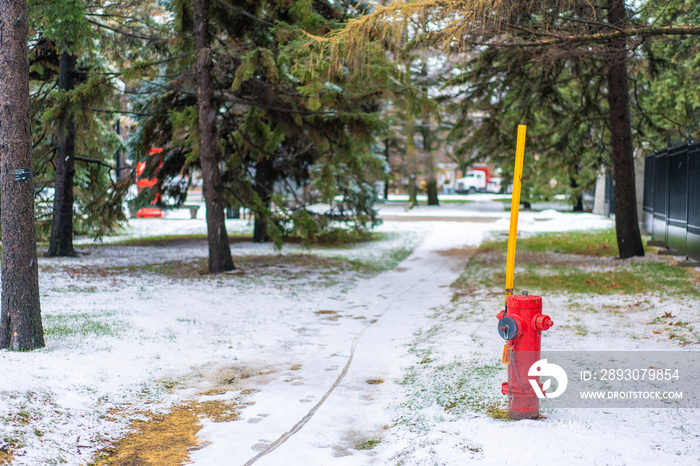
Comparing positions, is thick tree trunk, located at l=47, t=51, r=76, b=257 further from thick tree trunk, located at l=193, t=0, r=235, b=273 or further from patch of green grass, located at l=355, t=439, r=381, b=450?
patch of green grass, located at l=355, t=439, r=381, b=450

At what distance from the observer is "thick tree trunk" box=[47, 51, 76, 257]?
15.5m

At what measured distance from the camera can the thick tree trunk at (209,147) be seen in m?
13.1

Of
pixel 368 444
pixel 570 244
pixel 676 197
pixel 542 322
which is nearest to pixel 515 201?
pixel 542 322

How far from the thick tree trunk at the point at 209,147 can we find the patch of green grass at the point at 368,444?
9.06 meters

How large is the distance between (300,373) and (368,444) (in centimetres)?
210

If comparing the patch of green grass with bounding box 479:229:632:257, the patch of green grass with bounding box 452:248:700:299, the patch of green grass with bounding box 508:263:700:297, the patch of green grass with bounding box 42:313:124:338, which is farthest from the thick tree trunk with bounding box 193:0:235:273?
the patch of green grass with bounding box 479:229:632:257

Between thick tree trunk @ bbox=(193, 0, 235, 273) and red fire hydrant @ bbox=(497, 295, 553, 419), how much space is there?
951 cm

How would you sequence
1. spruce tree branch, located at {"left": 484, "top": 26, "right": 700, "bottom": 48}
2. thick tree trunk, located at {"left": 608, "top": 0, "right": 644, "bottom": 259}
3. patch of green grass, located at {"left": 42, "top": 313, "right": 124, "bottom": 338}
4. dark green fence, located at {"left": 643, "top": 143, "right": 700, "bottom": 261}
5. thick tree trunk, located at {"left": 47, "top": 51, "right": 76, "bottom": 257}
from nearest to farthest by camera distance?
patch of green grass, located at {"left": 42, "top": 313, "right": 124, "bottom": 338}, spruce tree branch, located at {"left": 484, "top": 26, "right": 700, "bottom": 48}, dark green fence, located at {"left": 643, "top": 143, "right": 700, "bottom": 261}, thick tree trunk, located at {"left": 608, "top": 0, "right": 644, "bottom": 259}, thick tree trunk, located at {"left": 47, "top": 51, "right": 76, "bottom": 257}

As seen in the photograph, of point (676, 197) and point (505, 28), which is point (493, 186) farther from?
point (505, 28)

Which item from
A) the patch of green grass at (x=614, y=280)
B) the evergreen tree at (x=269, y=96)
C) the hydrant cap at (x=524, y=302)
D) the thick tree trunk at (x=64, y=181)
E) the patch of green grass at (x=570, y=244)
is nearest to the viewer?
the hydrant cap at (x=524, y=302)

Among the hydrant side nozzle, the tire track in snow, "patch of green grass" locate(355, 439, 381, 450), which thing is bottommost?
"patch of green grass" locate(355, 439, 381, 450)

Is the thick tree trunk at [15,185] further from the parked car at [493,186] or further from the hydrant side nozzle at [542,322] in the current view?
the parked car at [493,186]

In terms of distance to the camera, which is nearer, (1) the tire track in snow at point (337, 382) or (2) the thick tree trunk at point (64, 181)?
(1) the tire track in snow at point (337, 382)

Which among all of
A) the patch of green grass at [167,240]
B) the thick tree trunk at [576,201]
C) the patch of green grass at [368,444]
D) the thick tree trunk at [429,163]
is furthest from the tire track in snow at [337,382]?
the thick tree trunk at [576,201]
